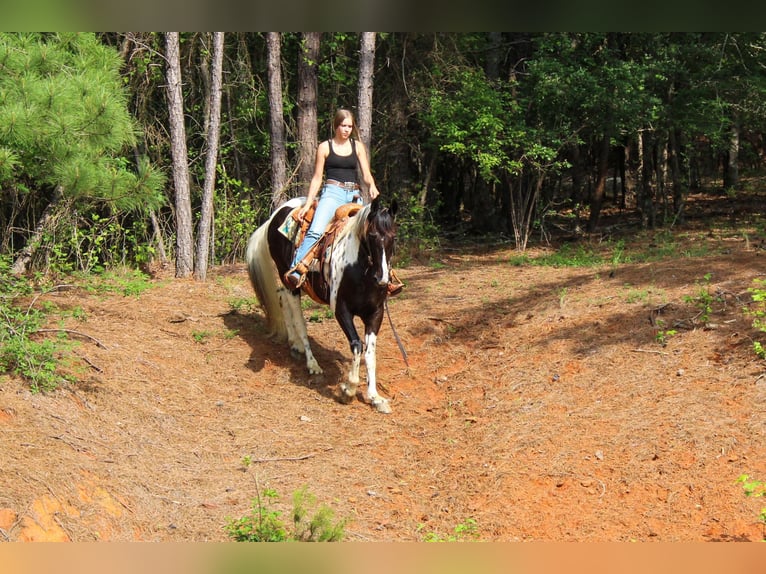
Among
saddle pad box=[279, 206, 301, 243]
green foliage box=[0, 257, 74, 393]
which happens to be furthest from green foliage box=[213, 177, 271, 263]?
green foliage box=[0, 257, 74, 393]

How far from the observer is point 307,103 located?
14734 millimetres

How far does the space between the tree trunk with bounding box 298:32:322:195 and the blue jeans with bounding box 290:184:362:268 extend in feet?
21.3

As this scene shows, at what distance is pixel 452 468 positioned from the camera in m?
6.68

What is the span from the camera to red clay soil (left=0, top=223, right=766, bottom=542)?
5.34m

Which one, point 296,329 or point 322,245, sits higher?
point 322,245

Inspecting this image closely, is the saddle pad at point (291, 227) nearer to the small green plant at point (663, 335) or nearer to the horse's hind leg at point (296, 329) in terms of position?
the horse's hind leg at point (296, 329)

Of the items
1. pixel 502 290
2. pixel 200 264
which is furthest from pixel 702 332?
pixel 200 264

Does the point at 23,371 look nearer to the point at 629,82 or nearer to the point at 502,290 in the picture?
the point at 502,290

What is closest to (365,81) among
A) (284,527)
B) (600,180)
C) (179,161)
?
(179,161)

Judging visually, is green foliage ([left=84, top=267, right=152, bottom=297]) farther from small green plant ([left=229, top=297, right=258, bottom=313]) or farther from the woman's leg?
the woman's leg

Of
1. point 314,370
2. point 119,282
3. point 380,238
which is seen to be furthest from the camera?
point 119,282

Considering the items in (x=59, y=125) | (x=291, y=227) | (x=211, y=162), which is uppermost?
(x=59, y=125)

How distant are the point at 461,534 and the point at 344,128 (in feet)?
14.2

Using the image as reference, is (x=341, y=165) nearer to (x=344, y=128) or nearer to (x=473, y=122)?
(x=344, y=128)
